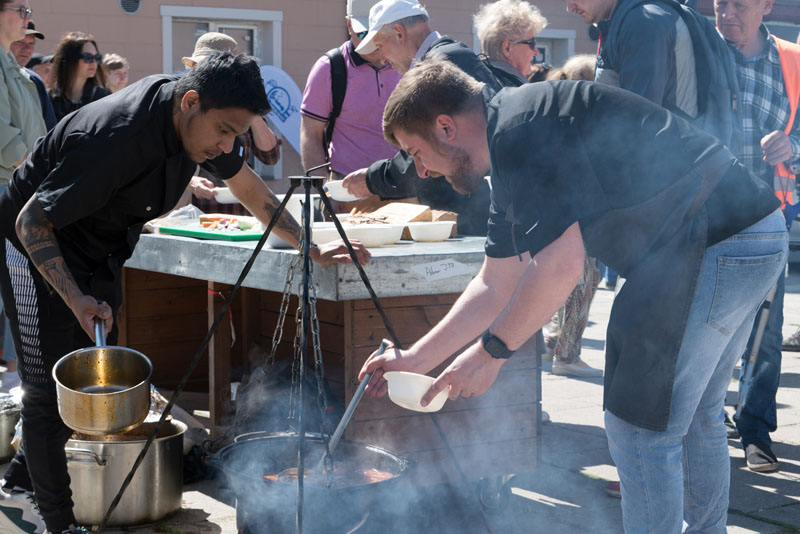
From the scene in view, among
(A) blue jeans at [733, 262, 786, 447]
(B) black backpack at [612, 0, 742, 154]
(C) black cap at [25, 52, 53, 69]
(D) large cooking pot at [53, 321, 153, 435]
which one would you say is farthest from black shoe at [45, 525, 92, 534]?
(C) black cap at [25, 52, 53, 69]

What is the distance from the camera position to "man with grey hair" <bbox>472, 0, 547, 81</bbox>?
4.19 metres

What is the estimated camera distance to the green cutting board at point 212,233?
3600 millimetres

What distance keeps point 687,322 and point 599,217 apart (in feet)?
1.07

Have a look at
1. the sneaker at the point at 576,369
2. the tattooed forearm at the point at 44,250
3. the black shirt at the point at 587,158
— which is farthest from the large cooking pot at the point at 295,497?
the sneaker at the point at 576,369

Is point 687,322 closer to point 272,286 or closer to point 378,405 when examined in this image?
point 378,405

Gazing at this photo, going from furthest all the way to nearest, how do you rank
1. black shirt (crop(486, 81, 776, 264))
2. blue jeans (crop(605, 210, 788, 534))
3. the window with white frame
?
the window with white frame
blue jeans (crop(605, 210, 788, 534))
black shirt (crop(486, 81, 776, 264))

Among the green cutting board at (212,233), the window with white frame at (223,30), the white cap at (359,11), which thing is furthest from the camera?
the window with white frame at (223,30)

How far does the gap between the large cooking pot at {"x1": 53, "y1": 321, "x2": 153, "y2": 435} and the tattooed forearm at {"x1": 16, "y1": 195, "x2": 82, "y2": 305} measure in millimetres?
139

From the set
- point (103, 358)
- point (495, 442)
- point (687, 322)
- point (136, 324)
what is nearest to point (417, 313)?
point (495, 442)

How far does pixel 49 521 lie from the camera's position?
2857 mm

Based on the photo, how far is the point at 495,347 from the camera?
2119 mm

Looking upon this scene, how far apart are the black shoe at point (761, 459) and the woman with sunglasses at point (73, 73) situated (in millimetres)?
4192

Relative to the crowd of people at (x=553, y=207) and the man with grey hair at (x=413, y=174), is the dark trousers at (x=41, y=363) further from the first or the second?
the man with grey hair at (x=413, y=174)

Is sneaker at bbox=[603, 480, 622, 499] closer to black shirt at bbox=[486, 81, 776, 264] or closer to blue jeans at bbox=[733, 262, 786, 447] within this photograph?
blue jeans at bbox=[733, 262, 786, 447]
